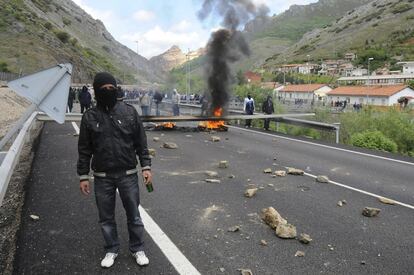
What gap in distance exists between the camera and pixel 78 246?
450cm

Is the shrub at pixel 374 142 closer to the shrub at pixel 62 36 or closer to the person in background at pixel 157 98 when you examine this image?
the person in background at pixel 157 98

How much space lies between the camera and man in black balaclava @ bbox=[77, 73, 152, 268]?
399 centimetres

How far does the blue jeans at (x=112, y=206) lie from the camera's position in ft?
13.4

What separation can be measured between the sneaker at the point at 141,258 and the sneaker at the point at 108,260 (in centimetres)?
22

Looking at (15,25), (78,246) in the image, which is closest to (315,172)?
(78,246)

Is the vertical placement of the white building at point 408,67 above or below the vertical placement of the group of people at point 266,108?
above

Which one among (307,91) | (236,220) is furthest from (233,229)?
(307,91)

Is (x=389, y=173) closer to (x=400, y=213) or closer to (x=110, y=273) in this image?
(x=400, y=213)

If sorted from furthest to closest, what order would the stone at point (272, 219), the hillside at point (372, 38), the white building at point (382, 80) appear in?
the hillside at point (372, 38) < the white building at point (382, 80) < the stone at point (272, 219)

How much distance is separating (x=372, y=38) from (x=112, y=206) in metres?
170

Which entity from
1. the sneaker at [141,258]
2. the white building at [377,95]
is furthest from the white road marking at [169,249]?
the white building at [377,95]

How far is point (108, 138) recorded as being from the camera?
3.98 m

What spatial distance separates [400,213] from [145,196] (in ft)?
12.9

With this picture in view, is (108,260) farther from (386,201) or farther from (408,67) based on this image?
(408,67)
